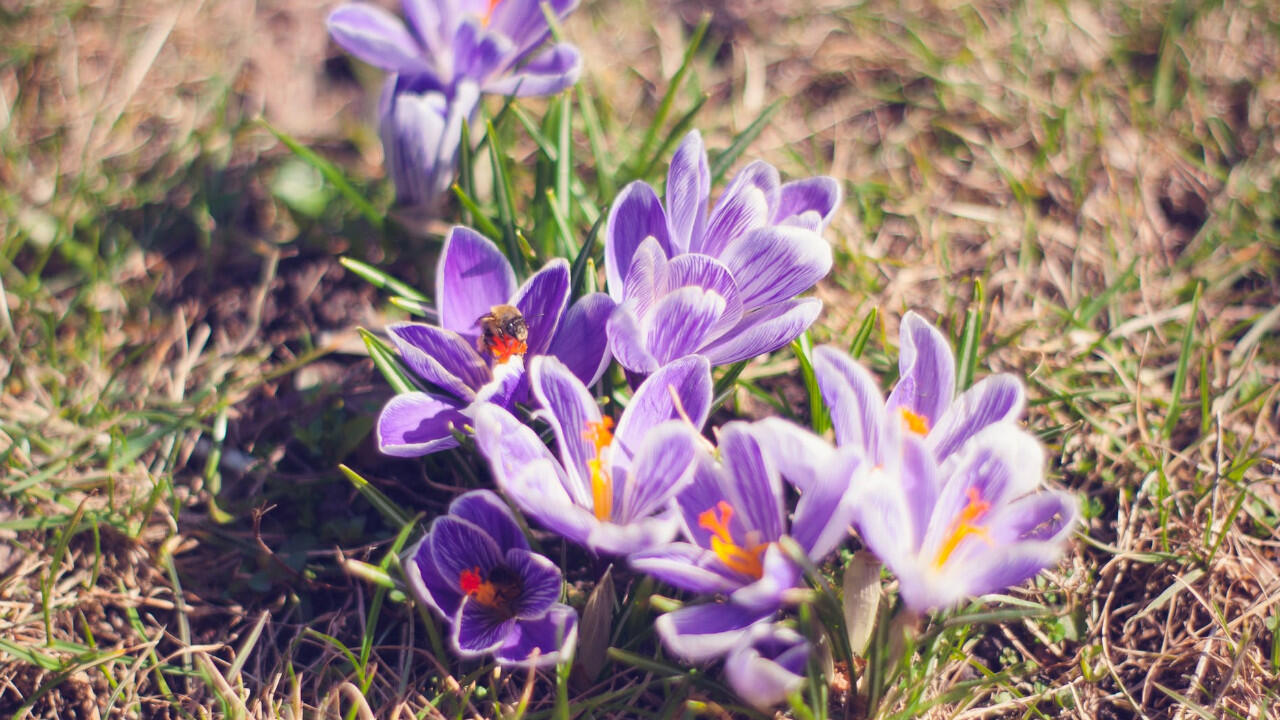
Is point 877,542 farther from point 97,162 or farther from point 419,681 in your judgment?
point 97,162

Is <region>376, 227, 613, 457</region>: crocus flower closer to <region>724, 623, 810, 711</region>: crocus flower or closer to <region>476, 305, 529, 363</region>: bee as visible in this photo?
<region>476, 305, 529, 363</region>: bee

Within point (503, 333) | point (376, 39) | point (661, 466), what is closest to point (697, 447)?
point (661, 466)

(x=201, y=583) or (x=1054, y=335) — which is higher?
(x=1054, y=335)

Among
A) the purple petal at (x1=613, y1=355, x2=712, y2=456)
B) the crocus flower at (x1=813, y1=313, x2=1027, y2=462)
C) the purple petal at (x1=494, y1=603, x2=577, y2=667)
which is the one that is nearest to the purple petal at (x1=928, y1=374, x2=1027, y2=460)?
the crocus flower at (x1=813, y1=313, x2=1027, y2=462)

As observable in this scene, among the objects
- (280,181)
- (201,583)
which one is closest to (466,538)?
(201,583)

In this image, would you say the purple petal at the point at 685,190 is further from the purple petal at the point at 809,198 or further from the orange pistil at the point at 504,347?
the orange pistil at the point at 504,347

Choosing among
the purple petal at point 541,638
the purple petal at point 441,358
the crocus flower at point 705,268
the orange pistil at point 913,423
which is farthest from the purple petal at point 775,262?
the purple petal at point 541,638
